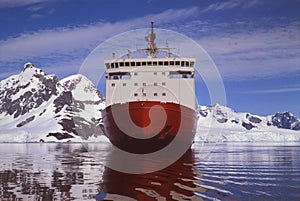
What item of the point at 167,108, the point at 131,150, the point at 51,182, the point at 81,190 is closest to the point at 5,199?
the point at 81,190

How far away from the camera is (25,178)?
69.3ft

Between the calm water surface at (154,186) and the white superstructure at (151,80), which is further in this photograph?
the white superstructure at (151,80)

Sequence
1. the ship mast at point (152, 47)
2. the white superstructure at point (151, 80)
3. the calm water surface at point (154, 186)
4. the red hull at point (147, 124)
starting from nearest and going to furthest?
the calm water surface at point (154, 186) → the red hull at point (147, 124) → the white superstructure at point (151, 80) → the ship mast at point (152, 47)

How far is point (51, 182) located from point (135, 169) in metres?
7.52

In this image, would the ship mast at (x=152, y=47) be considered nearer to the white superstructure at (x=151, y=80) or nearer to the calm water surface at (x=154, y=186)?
the white superstructure at (x=151, y=80)

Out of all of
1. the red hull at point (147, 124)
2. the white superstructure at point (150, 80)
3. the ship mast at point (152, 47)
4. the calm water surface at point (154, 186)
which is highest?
the ship mast at point (152, 47)

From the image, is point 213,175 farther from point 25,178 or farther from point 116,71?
point 116,71

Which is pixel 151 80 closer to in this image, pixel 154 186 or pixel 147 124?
pixel 147 124

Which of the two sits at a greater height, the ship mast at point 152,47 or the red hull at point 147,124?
the ship mast at point 152,47

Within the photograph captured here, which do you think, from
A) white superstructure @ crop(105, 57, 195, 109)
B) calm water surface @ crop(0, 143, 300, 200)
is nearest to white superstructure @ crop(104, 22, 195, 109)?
white superstructure @ crop(105, 57, 195, 109)

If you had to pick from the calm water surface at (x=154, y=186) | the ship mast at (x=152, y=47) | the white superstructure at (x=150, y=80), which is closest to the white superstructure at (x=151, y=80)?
the white superstructure at (x=150, y=80)

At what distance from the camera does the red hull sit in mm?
35875

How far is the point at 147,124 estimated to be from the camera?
35500mm

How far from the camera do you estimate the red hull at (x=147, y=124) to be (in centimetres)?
3588
